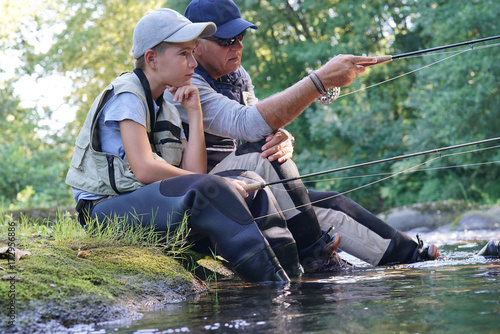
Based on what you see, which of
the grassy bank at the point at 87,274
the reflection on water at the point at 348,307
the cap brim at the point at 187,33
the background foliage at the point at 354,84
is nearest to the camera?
the reflection on water at the point at 348,307

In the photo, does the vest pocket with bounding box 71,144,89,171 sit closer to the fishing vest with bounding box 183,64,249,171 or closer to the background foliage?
the fishing vest with bounding box 183,64,249,171

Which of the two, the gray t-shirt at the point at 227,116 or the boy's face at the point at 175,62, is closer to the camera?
the boy's face at the point at 175,62

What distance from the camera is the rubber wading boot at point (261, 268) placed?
128 inches

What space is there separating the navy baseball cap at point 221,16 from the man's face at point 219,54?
0.22 feet

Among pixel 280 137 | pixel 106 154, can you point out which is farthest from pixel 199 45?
pixel 106 154

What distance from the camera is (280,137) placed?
3.89m

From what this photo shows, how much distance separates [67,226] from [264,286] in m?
1.21

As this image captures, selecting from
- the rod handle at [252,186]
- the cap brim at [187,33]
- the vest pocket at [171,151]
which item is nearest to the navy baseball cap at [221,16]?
the cap brim at [187,33]

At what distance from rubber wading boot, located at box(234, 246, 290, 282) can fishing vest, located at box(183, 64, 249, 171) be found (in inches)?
46.0

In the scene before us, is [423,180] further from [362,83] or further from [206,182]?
[206,182]

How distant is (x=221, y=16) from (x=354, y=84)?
1574cm

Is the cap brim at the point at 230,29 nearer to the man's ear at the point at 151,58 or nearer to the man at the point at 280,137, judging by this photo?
the man at the point at 280,137

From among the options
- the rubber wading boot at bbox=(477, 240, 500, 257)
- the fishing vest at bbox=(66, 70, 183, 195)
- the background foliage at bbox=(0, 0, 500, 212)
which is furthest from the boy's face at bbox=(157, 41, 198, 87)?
the background foliage at bbox=(0, 0, 500, 212)

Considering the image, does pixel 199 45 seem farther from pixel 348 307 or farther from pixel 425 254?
pixel 348 307
